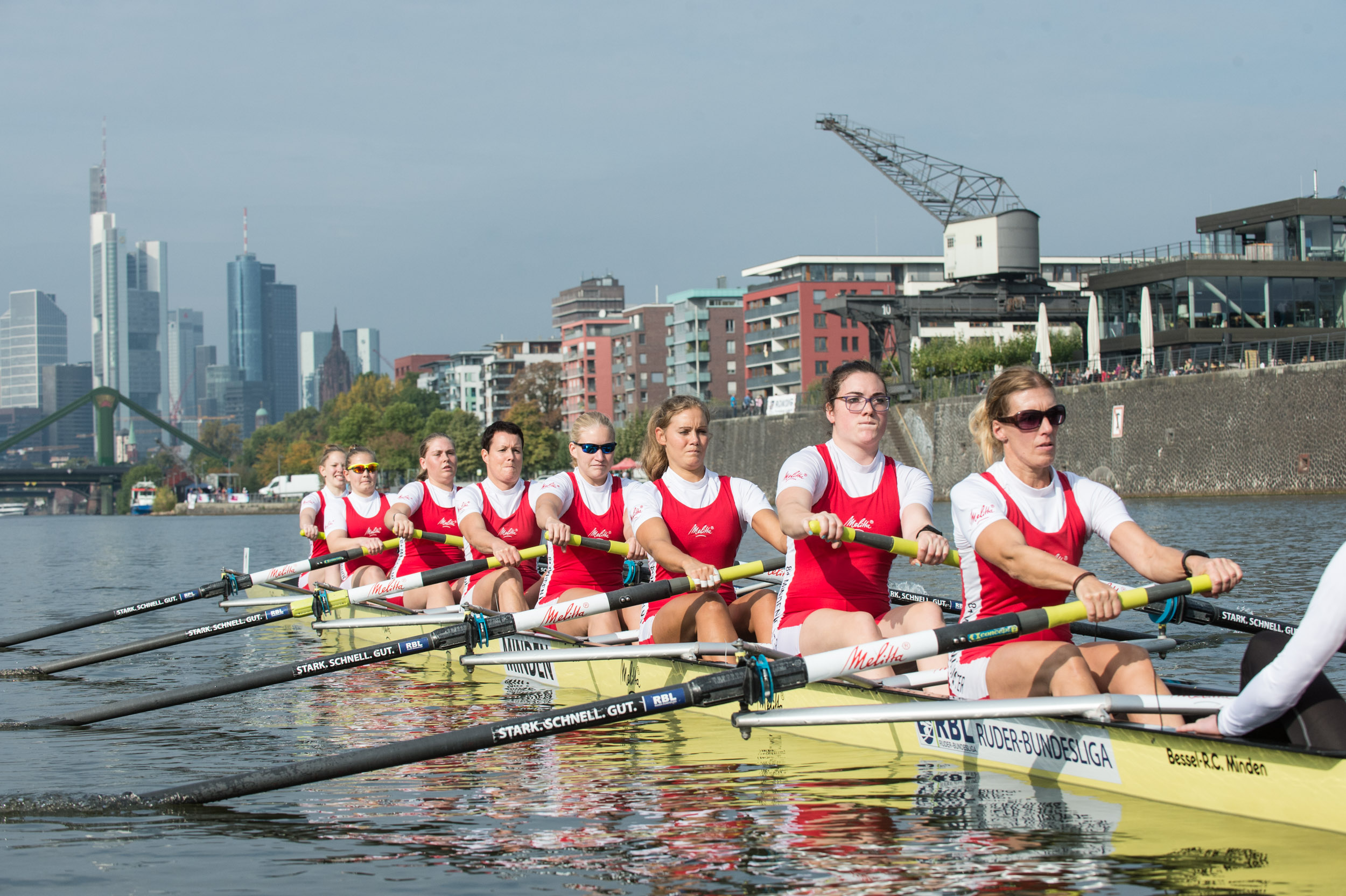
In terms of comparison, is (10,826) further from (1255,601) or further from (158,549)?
(158,549)

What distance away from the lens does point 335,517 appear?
13.7 m

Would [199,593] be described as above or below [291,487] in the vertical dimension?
below

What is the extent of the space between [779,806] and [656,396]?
121851 mm

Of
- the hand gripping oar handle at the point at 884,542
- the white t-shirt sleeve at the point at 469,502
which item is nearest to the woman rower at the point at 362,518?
the white t-shirt sleeve at the point at 469,502

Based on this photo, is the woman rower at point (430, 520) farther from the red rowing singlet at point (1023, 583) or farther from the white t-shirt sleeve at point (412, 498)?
the red rowing singlet at point (1023, 583)

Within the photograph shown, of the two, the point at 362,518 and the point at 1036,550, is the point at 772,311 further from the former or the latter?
the point at 1036,550

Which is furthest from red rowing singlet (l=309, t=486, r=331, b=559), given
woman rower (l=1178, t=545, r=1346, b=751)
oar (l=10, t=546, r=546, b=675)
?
woman rower (l=1178, t=545, r=1346, b=751)

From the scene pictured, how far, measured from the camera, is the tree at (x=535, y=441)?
101500mm

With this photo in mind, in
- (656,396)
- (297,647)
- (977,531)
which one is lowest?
(297,647)

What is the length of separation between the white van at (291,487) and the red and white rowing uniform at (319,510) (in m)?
96.9

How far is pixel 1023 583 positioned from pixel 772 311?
102 metres

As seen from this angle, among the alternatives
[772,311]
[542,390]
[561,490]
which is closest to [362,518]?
[561,490]

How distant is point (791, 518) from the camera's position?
634 cm

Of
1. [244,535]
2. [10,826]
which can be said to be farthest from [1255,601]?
[244,535]
